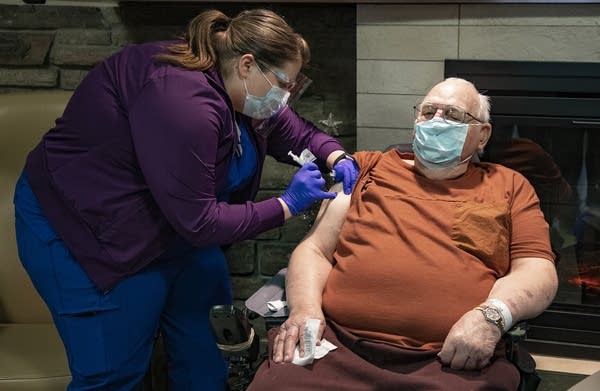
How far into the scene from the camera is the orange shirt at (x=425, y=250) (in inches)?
66.4

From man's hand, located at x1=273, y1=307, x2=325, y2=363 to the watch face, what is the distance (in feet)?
1.26

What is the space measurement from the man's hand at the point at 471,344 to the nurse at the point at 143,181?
48cm

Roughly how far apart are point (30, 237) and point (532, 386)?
1.24m

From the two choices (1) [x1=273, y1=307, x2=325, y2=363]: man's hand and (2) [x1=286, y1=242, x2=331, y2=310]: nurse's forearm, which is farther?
(2) [x1=286, y1=242, x2=331, y2=310]: nurse's forearm

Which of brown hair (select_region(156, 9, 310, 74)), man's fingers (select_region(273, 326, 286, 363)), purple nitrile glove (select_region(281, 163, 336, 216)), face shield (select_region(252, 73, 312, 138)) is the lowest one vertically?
man's fingers (select_region(273, 326, 286, 363))

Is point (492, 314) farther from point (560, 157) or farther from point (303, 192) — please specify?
point (560, 157)

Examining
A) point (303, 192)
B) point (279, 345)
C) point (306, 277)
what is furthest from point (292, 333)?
point (303, 192)

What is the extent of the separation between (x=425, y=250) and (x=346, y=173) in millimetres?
322

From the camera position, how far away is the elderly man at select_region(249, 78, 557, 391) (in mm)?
1584

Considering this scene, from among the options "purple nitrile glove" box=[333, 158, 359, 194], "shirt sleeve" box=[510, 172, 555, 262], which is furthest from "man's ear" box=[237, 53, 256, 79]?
"shirt sleeve" box=[510, 172, 555, 262]

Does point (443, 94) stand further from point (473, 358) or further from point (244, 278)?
point (244, 278)

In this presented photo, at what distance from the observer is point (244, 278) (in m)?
2.61

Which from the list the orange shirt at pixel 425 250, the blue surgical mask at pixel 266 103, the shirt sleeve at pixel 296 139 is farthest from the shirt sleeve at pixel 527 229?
the blue surgical mask at pixel 266 103

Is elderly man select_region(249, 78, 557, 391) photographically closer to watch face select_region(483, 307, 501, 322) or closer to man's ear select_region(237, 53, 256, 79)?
watch face select_region(483, 307, 501, 322)
